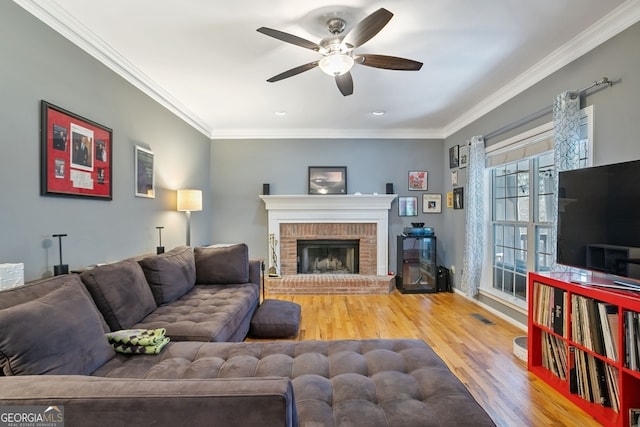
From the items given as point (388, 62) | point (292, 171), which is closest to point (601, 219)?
point (388, 62)

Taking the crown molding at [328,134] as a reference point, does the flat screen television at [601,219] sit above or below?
below

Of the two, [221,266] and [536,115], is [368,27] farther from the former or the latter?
[221,266]

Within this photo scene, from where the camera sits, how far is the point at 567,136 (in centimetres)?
242

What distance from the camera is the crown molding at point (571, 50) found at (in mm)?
2047

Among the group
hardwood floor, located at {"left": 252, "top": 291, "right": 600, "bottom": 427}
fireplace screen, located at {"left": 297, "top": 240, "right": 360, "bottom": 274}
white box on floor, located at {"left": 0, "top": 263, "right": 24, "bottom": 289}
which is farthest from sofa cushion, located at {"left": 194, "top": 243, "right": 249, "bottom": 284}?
fireplace screen, located at {"left": 297, "top": 240, "right": 360, "bottom": 274}

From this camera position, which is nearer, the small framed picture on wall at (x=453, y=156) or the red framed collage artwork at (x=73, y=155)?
the red framed collage artwork at (x=73, y=155)

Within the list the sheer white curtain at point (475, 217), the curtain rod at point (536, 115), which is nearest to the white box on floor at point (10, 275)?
the curtain rod at point (536, 115)

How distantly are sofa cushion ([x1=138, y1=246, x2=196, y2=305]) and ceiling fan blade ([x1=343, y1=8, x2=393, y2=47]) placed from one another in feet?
7.58

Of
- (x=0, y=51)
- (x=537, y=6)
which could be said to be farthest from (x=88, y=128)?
(x=537, y=6)

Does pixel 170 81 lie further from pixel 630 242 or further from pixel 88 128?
pixel 630 242

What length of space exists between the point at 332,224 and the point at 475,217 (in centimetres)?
216

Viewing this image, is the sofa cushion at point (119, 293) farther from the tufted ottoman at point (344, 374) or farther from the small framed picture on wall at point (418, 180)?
the small framed picture on wall at point (418, 180)

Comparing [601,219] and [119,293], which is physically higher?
[601,219]

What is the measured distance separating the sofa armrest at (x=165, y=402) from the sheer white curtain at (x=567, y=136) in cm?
259
